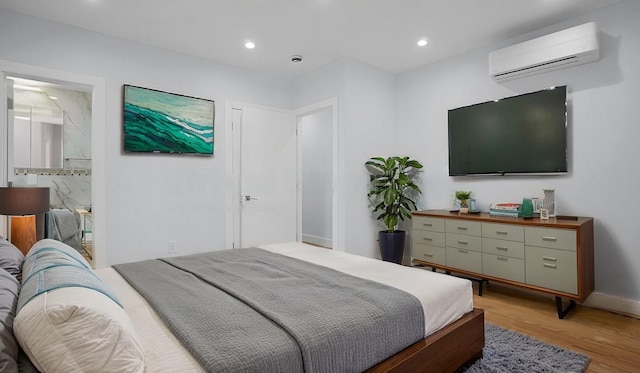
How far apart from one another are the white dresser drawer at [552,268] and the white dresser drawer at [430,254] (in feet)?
2.62

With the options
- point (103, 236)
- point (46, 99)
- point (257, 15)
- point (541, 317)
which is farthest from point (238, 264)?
point (46, 99)

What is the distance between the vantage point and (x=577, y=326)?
2438mm

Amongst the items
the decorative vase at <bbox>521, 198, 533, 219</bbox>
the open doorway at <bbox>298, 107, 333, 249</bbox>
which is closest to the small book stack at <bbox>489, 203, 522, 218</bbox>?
the decorative vase at <bbox>521, 198, 533, 219</bbox>

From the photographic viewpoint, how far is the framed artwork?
11.0 ft

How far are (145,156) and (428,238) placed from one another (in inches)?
124

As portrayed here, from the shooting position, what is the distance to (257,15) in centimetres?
291

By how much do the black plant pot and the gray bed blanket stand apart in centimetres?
206

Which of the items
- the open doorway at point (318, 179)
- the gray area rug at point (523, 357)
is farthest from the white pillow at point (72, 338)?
the open doorway at point (318, 179)

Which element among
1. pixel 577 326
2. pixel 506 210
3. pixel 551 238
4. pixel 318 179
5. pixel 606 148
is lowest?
pixel 577 326

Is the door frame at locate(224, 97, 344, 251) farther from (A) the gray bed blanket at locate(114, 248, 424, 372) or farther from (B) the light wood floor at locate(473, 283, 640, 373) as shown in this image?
(A) the gray bed blanket at locate(114, 248, 424, 372)

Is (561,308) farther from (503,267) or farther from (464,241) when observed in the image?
(464,241)

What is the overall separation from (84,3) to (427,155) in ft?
12.4

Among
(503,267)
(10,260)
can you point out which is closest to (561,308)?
(503,267)

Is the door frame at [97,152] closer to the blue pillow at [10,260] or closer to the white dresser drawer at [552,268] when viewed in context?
the blue pillow at [10,260]
